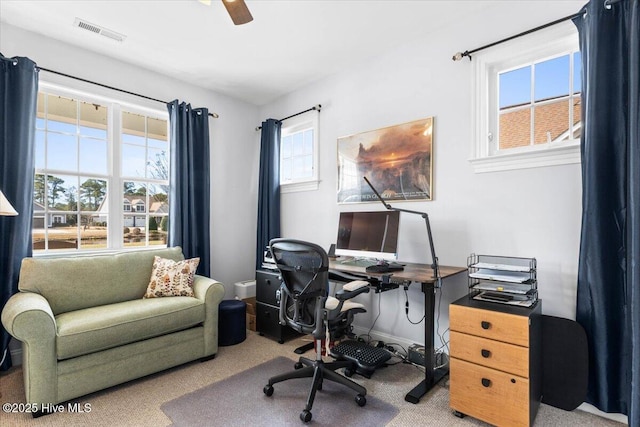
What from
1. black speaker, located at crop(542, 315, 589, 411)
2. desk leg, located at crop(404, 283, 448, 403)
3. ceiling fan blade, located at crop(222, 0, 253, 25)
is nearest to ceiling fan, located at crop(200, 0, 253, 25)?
ceiling fan blade, located at crop(222, 0, 253, 25)

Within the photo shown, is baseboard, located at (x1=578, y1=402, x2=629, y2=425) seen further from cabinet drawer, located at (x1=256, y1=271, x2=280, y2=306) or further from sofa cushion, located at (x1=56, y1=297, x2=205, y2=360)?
sofa cushion, located at (x1=56, y1=297, x2=205, y2=360)

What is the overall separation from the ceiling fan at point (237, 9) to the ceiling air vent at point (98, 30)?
4.69 feet

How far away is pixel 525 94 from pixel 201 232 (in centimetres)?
324

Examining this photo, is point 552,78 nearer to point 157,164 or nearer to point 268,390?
point 268,390

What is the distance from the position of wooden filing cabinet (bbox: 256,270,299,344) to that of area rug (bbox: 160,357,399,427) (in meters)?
0.73

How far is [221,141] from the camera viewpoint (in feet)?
13.1

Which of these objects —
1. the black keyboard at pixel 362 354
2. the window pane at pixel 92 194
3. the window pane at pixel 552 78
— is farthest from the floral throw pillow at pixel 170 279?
the window pane at pixel 552 78

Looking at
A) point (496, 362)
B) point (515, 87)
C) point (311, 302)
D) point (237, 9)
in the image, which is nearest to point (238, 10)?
point (237, 9)

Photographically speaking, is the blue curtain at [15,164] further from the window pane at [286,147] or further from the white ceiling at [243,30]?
the window pane at [286,147]

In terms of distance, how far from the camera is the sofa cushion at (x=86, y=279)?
241cm

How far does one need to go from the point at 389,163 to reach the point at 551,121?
1.21 meters

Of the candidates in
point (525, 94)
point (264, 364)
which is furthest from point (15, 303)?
point (525, 94)

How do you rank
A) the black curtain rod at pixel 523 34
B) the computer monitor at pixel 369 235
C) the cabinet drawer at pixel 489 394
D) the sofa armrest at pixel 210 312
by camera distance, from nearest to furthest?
1. the cabinet drawer at pixel 489 394
2. the black curtain rod at pixel 523 34
3. the computer monitor at pixel 369 235
4. the sofa armrest at pixel 210 312

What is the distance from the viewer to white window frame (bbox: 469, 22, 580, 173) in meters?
2.09
